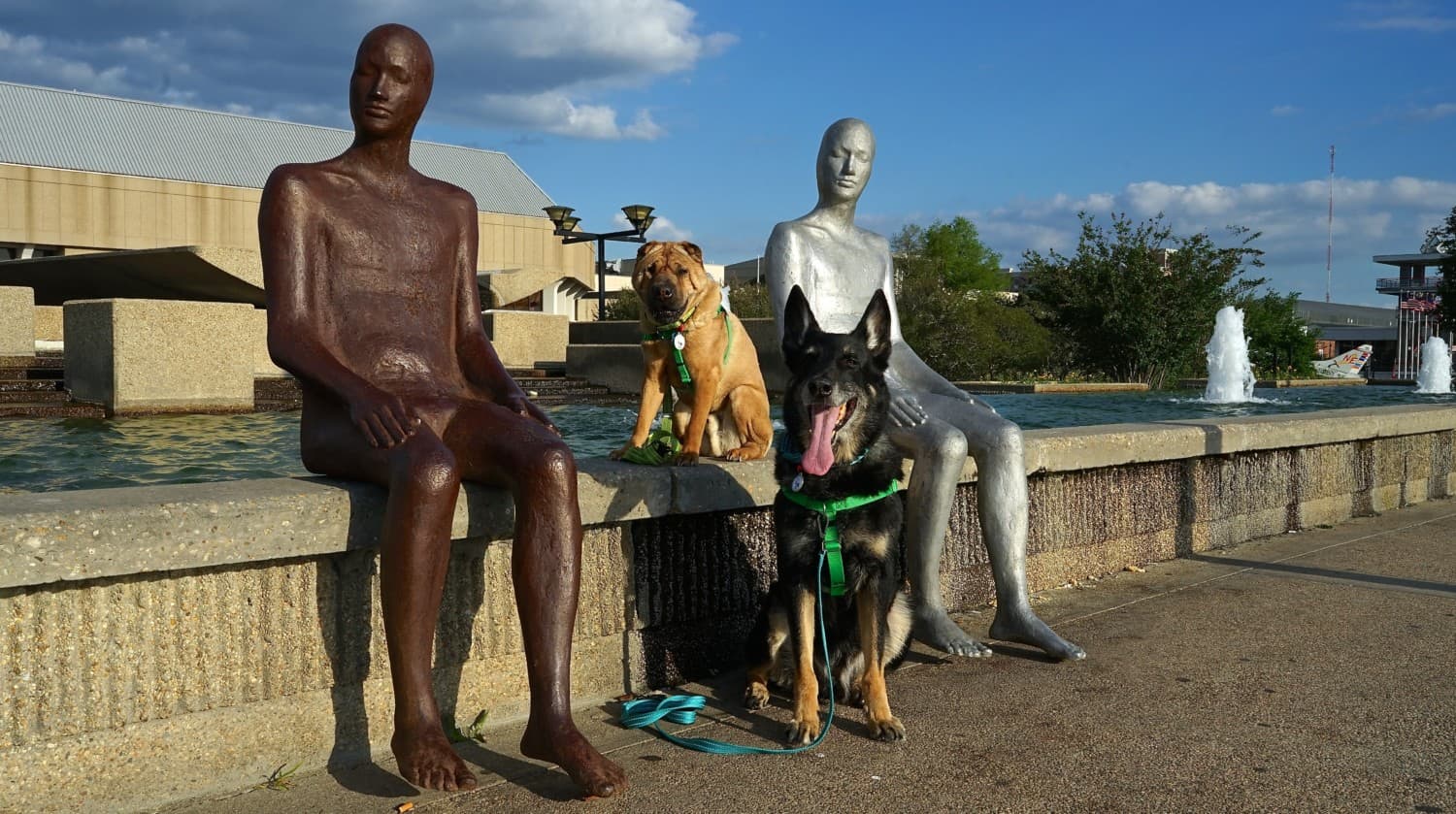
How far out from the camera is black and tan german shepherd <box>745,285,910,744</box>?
13.4 feet

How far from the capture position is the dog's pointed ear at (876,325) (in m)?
4.26

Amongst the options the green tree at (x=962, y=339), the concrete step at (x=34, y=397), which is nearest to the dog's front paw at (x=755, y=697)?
the concrete step at (x=34, y=397)

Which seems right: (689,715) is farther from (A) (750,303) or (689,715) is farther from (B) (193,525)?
(A) (750,303)

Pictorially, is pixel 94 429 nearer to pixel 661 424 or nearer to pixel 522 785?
pixel 661 424

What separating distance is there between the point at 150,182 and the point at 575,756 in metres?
50.2

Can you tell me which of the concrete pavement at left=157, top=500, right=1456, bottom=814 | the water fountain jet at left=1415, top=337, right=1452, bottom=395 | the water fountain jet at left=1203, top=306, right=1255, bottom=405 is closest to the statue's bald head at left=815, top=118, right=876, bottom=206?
the concrete pavement at left=157, top=500, right=1456, bottom=814

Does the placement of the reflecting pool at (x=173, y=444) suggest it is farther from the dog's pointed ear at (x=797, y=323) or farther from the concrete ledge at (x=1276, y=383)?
the concrete ledge at (x=1276, y=383)

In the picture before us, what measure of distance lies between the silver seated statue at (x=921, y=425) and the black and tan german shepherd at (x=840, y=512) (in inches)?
26.6

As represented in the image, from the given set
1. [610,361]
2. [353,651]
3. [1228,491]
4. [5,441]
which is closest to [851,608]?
[353,651]

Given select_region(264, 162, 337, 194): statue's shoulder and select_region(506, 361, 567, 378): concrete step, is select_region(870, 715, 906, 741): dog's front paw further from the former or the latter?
select_region(506, 361, 567, 378): concrete step

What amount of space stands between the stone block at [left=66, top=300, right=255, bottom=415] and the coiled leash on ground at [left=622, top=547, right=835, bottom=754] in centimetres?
963

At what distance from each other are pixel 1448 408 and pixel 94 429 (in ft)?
39.2

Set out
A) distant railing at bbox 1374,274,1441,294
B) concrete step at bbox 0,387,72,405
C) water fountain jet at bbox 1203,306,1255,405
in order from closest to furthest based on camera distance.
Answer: concrete step at bbox 0,387,72,405, water fountain jet at bbox 1203,306,1255,405, distant railing at bbox 1374,274,1441,294

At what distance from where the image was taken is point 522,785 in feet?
11.5
